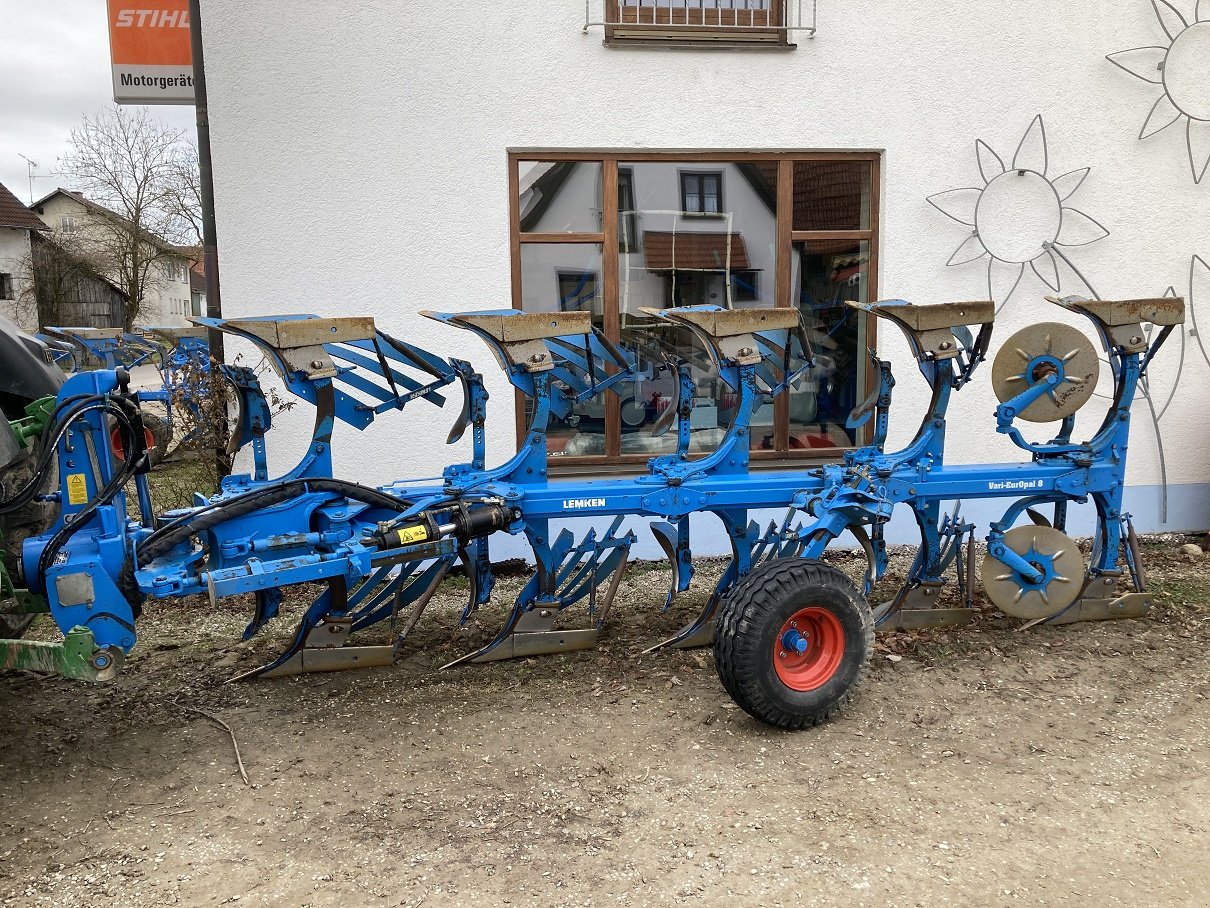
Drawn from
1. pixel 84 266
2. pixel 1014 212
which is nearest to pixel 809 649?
pixel 1014 212

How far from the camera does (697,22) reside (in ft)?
21.0

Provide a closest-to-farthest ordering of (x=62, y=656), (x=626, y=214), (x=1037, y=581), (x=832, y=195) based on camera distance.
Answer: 1. (x=62, y=656)
2. (x=1037, y=581)
3. (x=626, y=214)
4. (x=832, y=195)

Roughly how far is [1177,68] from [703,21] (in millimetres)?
3244

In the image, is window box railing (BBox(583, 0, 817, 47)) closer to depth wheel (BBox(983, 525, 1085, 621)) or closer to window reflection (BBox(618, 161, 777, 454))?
window reflection (BBox(618, 161, 777, 454))

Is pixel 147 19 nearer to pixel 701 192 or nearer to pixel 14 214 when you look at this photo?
pixel 701 192

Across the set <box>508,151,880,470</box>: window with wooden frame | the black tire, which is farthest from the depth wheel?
<box>508,151,880,470</box>: window with wooden frame

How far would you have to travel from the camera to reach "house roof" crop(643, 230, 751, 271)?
6656mm

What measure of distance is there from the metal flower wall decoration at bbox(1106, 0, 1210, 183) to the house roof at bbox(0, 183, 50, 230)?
121ft

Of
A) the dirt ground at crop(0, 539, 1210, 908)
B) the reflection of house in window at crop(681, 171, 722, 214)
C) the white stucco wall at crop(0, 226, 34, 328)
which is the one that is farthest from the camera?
the white stucco wall at crop(0, 226, 34, 328)

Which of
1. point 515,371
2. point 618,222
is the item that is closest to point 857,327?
point 618,222

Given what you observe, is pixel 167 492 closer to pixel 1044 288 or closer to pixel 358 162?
pixel 358 162

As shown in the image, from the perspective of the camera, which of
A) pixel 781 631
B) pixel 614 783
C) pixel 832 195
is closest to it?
pixel 614 783

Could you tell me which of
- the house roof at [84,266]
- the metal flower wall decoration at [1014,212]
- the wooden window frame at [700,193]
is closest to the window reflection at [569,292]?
the wooden window frame at [700,193]

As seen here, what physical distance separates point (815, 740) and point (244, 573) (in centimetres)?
226
